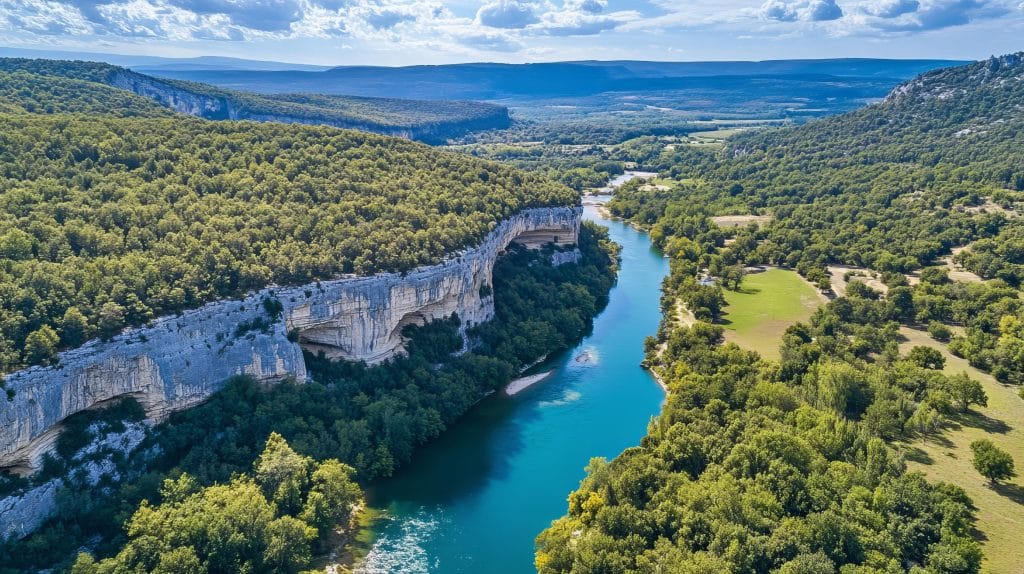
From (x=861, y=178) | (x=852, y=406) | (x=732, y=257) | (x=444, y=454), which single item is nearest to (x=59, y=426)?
(x=444, y=454)

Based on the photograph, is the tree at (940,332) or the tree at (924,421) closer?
the tree at (924,421)

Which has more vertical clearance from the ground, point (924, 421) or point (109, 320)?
point (109, 320)

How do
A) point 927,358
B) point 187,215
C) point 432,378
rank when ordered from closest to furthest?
point 187,215 < point 432,378 < point 927,358

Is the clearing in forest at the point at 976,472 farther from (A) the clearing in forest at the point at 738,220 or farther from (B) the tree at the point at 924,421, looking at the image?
(A) the clearing in forest at the point at 738,220

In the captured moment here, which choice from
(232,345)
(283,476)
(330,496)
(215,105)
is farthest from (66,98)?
(330,496)

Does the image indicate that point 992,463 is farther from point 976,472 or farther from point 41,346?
point 41,346

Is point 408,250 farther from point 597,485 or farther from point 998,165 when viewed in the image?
point 998,165

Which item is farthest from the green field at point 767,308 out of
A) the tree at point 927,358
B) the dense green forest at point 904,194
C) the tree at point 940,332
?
the tree at point 940,332
